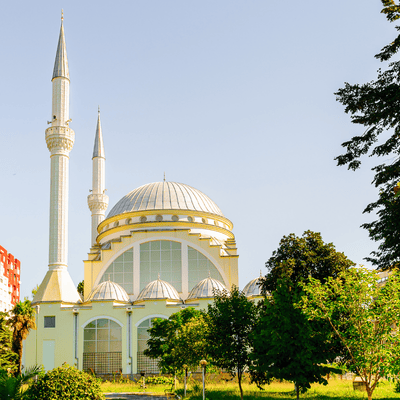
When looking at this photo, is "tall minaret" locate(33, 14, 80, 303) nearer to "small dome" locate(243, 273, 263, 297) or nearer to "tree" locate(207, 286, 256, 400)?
"small dome" locate(243, 273, 263, 297)

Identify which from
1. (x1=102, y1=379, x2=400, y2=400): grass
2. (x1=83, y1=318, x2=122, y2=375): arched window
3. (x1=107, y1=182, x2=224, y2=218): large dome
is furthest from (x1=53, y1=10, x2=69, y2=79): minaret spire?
(x1=102, y1=379, x2=400, y2=400): grass

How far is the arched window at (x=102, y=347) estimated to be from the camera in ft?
129

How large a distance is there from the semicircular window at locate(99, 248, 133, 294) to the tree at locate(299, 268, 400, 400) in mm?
27449

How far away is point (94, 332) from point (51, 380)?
26010 mm

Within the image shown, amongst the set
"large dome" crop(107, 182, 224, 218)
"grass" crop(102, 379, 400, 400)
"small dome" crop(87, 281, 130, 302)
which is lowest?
"grass" crop(102, 379, 400, 400)

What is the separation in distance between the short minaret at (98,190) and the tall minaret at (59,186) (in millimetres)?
11701

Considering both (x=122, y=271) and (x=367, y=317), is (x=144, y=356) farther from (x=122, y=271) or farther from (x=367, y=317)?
(x=367, y=317)

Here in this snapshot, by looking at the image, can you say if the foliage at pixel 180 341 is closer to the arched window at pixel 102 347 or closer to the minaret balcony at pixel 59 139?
the arched window at pixel 102 347

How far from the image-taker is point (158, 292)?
4094cm

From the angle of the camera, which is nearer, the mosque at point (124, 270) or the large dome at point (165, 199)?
the mosque at point (124, 270)

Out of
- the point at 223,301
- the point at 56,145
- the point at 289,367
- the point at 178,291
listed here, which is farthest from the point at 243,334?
the point at 56,145

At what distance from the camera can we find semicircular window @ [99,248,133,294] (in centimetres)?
4553

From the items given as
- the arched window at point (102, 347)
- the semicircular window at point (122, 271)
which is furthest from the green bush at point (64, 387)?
the semicircular window at point (122, 271)

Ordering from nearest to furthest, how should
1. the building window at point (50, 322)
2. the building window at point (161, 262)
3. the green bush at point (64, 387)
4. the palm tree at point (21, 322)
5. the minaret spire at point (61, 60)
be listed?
the green bush at point (64, 387) → the palm tree at point (21, 322) → the building window at point (50, 322) → the building window at point (161, 262) → the minaret spire at point (61, 60)
